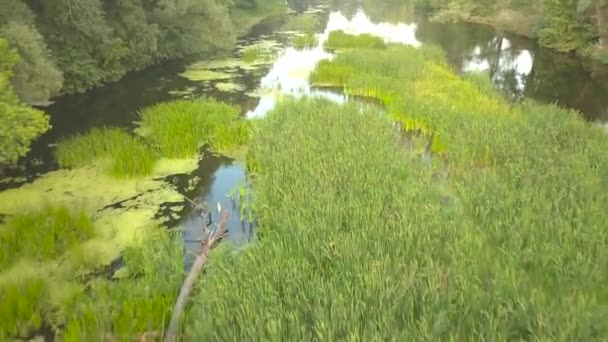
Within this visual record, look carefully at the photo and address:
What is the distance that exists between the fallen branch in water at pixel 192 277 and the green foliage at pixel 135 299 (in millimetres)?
129

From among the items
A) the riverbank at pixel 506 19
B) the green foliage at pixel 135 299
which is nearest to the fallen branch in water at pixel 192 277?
the green foliage at pixel 135 299

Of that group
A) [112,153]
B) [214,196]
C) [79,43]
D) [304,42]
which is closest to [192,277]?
[214,196]

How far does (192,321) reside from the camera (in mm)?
5379

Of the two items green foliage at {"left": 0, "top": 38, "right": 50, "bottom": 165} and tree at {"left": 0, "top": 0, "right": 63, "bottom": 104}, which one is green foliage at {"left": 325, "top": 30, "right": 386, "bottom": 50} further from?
green foliage at {"left": 0, "top": 38, "right": 50, "bottom": 165}

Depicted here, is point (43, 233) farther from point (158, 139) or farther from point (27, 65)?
point (27, 65)

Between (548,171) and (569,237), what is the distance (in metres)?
2.39

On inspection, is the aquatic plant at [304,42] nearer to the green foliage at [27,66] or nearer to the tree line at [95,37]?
the tree line at [95,37]

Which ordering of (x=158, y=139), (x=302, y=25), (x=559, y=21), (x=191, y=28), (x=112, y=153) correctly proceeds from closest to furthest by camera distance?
1. (x=112, y=153)
2. (x=158, y=139)
3. (x=191, y=28)
4. (x=559, y=21)
5. (x=302, y=25)

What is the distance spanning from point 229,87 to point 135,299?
12785 mm

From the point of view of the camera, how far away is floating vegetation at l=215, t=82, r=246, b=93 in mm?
17172

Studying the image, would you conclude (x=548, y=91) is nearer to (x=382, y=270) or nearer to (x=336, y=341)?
(x=382, y=270)

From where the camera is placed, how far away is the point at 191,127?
12.1m

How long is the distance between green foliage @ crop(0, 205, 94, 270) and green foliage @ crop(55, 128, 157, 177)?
205cm

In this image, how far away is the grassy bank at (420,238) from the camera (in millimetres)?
4586
